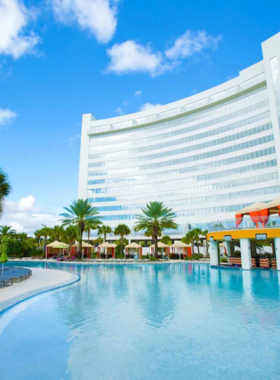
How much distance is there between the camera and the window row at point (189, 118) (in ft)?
187

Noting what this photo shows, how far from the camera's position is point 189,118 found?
68.6 metres

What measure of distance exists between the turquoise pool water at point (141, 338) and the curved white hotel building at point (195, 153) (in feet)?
157

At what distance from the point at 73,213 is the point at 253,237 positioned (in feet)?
92.6

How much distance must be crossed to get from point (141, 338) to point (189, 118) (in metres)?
66.8

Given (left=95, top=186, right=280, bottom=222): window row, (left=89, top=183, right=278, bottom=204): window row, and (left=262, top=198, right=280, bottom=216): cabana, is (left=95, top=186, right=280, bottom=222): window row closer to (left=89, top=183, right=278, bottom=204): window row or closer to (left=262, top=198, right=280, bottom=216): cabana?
(left=89, top=183, right=278, bottom=204): window row

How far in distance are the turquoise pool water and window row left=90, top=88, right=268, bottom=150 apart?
178ft

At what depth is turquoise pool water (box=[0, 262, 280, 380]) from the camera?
5109 millimetres

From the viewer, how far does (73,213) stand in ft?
144

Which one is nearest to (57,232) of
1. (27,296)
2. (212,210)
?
(212,210)

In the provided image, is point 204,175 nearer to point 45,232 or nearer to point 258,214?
point 258,214

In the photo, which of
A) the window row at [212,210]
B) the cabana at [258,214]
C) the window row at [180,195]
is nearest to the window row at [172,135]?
the window row at [180,195]

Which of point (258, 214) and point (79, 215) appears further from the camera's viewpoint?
point (79, 215)

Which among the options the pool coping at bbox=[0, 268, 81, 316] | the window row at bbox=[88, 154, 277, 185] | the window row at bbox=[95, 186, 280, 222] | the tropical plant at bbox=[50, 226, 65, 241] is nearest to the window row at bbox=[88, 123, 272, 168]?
the window row at bbox=[88, 154, 277, 185]

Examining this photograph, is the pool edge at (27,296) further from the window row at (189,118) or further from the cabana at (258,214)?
the window row at (189,118)
